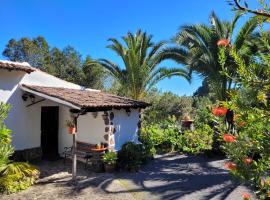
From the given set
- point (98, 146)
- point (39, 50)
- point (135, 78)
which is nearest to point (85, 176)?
point (98, 146)

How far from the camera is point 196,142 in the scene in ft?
56.1

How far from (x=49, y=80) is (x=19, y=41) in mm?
25125

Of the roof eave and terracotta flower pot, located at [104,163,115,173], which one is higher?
the roof eave

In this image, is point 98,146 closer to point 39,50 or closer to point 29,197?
point 29,197

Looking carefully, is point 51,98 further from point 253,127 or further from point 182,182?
point 253,127

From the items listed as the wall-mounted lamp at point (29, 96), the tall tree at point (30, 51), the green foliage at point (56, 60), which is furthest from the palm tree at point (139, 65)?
the tall tree at point (30, 51)

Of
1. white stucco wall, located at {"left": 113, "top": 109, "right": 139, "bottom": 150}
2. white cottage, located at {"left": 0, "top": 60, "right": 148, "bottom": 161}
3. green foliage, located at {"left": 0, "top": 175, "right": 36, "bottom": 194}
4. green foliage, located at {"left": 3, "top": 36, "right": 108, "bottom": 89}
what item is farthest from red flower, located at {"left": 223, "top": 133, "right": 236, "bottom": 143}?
green foliage, located at {"left": 3, "top": 36, "right": 108, "bottom": 89}

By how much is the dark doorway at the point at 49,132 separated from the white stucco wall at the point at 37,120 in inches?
9.2

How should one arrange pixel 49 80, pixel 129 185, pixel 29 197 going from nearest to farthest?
pixel 29 197 → pixel 129 185 → pixel 49 80

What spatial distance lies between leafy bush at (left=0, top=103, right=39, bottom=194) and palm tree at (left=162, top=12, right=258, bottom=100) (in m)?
8.97

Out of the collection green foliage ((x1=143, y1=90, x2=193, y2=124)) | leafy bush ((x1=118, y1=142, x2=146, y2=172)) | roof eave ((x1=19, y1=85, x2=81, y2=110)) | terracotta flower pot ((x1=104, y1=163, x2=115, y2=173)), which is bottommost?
terracotta flower pot ((x1=104, y1=163, x2=115, y2=173))

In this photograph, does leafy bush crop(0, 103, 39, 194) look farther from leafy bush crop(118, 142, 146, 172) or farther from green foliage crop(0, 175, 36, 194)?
leafy bush crop(118, 142, 146, 172)

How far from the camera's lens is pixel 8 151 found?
905cm

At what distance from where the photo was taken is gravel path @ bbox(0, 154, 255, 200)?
9172 millimetres
